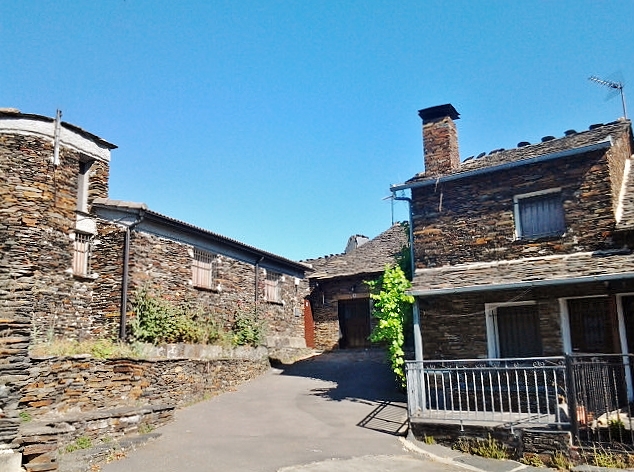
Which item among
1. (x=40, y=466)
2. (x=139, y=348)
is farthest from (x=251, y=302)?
(x=40, y=466)

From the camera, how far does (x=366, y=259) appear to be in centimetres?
2447

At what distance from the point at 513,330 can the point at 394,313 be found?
2.76 meters

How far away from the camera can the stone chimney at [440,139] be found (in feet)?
51.7

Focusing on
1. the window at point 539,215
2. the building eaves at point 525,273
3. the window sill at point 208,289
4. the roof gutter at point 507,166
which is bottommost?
the building eaves at point 525,273

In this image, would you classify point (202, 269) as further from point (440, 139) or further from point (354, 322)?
point (440, 139)

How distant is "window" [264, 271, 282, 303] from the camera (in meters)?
22.1

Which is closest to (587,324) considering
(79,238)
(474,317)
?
(474,317)

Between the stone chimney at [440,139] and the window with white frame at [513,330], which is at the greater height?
the stone chimney at [440,139]

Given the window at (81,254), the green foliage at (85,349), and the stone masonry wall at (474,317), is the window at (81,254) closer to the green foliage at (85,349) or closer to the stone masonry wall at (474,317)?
the green foliage at (85,349)

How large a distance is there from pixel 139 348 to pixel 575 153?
1127 centimetres

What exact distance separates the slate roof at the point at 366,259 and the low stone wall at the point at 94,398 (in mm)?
9612

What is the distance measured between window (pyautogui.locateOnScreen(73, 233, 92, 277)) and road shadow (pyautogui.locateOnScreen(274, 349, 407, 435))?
271 inches

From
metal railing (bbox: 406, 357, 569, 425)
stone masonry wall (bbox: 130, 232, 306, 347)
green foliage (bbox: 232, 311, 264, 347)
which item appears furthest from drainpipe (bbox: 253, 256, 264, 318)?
metal railing (bbox: 406, 357, 569, 425)

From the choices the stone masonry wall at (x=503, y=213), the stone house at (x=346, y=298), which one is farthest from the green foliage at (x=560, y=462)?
the stone house at (x=346, y=298)
